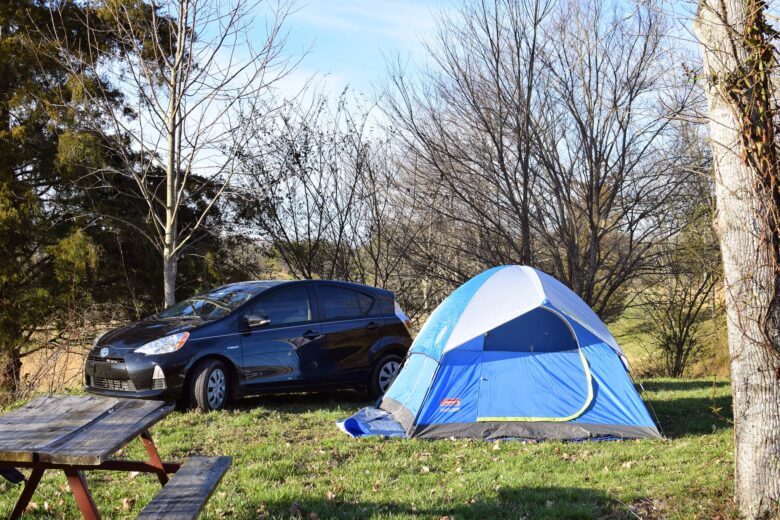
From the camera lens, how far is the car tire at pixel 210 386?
8.29 m

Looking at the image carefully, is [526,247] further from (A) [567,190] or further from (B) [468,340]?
(B) [468,340]

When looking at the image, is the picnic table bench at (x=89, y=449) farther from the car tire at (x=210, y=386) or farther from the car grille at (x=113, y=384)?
the car grille at (x=113, y=384)

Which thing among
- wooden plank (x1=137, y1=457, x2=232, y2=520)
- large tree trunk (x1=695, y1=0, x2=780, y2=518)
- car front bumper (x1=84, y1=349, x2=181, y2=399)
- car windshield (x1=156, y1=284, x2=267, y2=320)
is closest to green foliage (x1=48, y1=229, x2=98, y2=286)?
car windshield (x1=156, y1=284, x2=267, y2=320)

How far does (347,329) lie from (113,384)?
2906 mm

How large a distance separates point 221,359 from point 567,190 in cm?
793

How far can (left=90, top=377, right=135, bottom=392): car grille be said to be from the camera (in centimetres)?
820

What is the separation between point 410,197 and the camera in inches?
613

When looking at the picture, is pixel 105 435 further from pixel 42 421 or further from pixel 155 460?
pixel 155 460

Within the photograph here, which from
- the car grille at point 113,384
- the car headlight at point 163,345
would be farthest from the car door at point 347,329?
the car grille at point 113,384

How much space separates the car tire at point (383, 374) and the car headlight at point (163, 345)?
8.51 ft

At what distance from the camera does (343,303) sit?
32.0 ft

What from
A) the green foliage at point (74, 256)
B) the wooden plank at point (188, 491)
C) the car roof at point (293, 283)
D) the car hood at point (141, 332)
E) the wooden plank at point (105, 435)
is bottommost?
the wooden plank at point (188, 491)

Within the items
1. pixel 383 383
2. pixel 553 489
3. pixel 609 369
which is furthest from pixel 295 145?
pixel 553 489

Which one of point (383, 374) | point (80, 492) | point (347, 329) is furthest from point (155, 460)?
point (383, 374)
